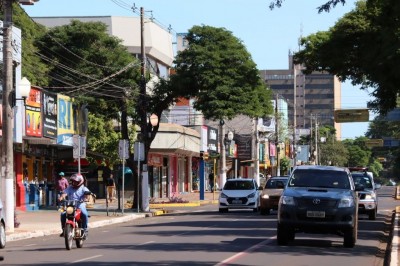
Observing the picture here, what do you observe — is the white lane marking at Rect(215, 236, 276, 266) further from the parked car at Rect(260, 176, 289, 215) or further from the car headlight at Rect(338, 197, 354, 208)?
the parked car at Rect(260, 176, 289, 215)

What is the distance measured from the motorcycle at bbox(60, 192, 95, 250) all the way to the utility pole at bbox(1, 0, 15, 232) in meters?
6.28

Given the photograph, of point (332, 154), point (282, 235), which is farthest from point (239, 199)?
point (332, 154)

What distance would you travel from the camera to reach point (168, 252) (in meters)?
19.5

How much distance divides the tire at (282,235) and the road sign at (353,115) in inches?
1757

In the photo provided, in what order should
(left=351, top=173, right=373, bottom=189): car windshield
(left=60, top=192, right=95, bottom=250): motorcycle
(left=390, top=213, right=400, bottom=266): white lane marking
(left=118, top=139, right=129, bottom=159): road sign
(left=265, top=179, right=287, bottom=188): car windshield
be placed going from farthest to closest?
(left=265, top=179, right=287, bottom=188): car windshield → (left=118, top=139, right=129, bottom=159): road sign → (left=351, top=173, right=373, bottom=189): car windshield → (left=60, top=192, right=95, bottom=250): motorcycle → (left=390, top=213, right=400, bottom=266): white lane marking

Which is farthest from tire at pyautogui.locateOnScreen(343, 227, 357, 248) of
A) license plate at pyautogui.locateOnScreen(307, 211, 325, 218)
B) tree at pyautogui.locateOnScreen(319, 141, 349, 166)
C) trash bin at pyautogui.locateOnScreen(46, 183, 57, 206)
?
tree at pyautogui.locateOnScreen(319, 141, 349, 166)

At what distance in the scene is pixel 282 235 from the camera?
71.5 feet

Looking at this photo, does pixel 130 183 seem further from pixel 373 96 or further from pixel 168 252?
pixel 168 252

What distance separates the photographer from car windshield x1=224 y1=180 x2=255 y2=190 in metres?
43.1

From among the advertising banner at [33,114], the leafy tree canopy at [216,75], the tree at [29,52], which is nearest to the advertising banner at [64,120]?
the tree at [29,52]

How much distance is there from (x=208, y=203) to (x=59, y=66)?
14140 mm

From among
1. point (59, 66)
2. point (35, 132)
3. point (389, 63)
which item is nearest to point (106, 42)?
point (59, 66)

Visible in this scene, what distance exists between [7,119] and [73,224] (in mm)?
7049

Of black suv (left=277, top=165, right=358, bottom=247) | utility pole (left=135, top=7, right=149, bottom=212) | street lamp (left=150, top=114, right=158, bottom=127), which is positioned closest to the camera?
black suv (left=277, top=165, right=358, bottom=247)
